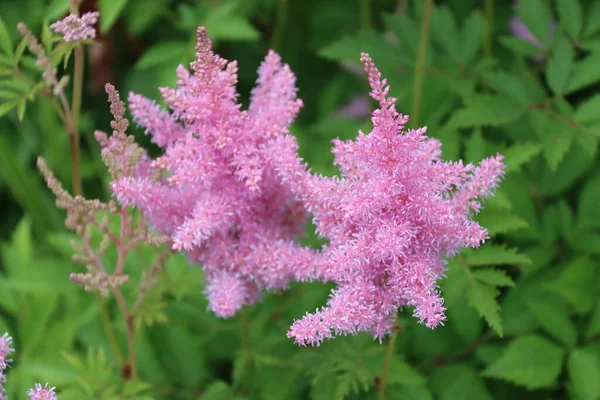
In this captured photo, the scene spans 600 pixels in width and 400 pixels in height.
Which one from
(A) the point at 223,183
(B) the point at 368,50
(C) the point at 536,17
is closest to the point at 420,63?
(B) the point at 368,50

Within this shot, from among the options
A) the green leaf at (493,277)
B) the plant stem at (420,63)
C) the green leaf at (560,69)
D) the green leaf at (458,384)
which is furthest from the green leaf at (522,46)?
the green leaf at (458,384)

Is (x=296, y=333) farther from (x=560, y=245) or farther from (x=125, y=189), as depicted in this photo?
(x=560, y=245)

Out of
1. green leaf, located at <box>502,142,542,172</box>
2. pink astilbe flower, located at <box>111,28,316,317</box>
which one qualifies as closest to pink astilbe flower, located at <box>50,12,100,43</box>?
pink astilbe flower, located at <box>111,28,316,317</box>

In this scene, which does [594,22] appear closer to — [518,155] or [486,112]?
[486,112]

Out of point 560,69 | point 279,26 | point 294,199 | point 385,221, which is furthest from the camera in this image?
point 279,26

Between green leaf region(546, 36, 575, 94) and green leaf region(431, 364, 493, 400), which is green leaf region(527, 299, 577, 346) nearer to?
green leaf region(431, 364, 493, 400)
